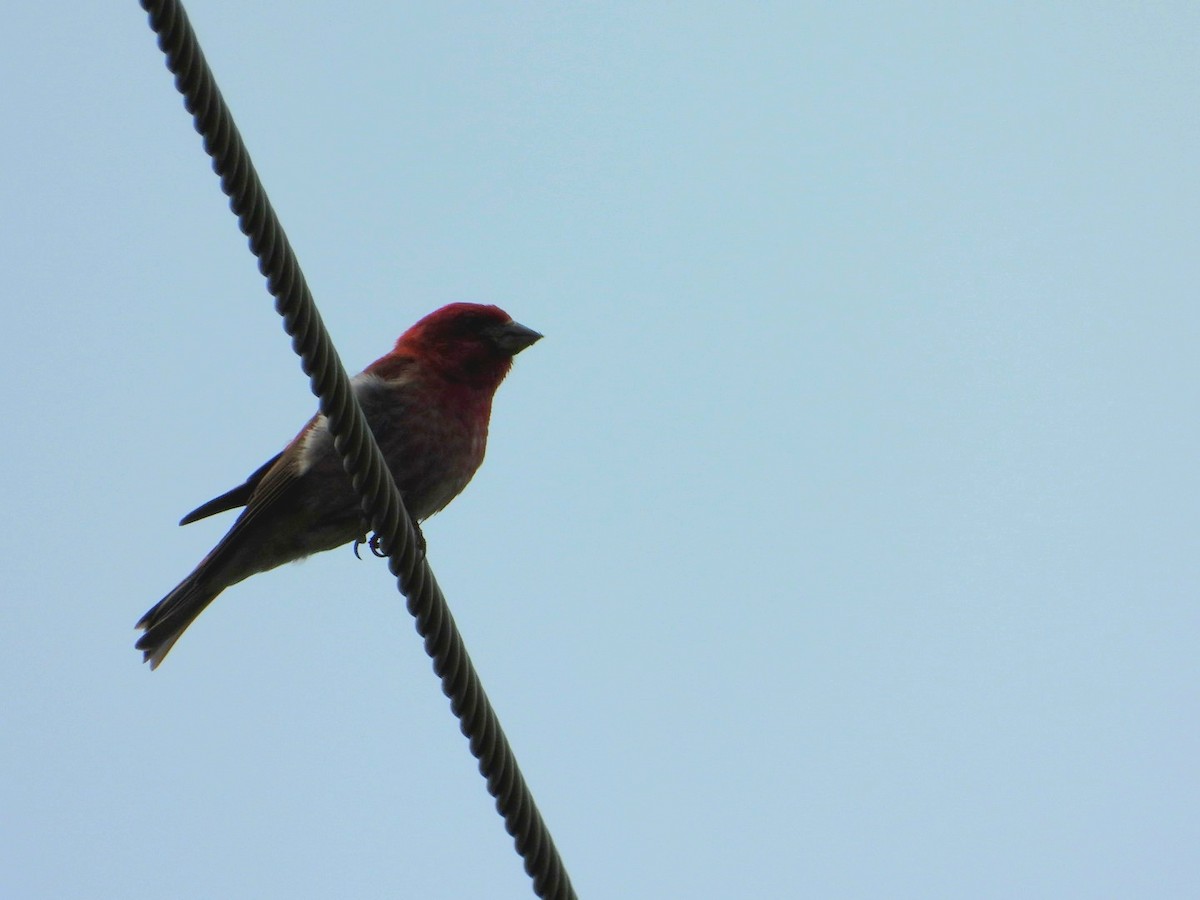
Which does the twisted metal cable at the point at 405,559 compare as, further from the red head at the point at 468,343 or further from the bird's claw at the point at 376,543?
the red head at the point at 468,343

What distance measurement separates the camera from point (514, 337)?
7621 millimetres

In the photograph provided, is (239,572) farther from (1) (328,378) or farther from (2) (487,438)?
(1) (328,378)

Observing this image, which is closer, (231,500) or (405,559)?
(405,559)

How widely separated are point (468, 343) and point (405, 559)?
346cm

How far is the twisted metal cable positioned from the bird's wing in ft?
10.7

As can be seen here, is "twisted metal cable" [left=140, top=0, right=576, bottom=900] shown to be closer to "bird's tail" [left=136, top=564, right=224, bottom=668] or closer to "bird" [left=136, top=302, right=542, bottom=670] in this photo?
"bird" [left=136, top=302, right=542, bottom=670]

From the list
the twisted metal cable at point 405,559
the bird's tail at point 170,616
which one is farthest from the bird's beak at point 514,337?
the twisted metal cable at point 405,559

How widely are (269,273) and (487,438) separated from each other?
403cm

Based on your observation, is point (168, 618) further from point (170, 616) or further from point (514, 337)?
point (514, 337)

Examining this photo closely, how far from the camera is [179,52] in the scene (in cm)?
297

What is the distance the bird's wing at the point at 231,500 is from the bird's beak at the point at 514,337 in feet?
4.23

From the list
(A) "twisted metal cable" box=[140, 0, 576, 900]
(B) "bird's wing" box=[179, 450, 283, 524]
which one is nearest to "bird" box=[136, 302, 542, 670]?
(B) "bird's wing" box=[179, 450, 283, 524]

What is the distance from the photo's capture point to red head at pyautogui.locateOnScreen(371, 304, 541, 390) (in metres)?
7.40

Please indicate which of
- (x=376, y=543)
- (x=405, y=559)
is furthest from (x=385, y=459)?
(x=405, y=559)
